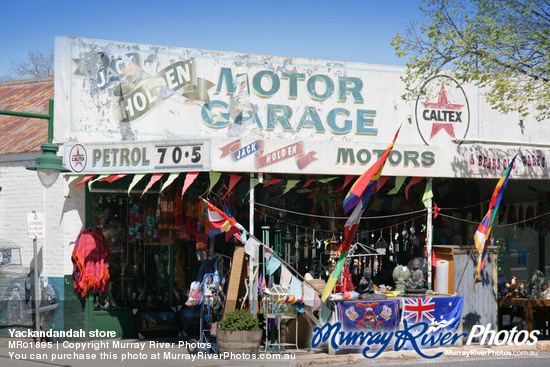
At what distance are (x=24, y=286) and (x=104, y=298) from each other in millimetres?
1774

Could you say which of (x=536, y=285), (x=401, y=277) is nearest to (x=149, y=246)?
(x=401, y=277)

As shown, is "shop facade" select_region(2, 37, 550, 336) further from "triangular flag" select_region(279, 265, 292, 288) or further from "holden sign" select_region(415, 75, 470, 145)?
"triangular flag" select_region(279, 265, 292, 288)

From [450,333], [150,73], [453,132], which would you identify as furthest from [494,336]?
[150,73]

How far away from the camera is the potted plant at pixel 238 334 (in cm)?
1392

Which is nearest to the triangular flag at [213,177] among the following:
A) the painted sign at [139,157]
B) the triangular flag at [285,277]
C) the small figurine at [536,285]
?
the painted sign at [139,157]

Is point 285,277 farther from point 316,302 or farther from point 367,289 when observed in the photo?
point 367,289

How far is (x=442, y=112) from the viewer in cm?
1939

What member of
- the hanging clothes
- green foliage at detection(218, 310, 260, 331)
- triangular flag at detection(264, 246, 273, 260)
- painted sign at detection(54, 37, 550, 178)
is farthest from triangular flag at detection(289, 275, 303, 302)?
the hanging clothes

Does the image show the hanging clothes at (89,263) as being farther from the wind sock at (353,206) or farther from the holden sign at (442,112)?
the holden sign at (442,112)

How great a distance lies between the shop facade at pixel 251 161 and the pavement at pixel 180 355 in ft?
2.95

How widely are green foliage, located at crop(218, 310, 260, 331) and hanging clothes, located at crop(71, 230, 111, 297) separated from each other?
11.2 ft

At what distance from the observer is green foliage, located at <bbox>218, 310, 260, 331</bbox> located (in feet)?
45.8

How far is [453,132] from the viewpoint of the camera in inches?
766

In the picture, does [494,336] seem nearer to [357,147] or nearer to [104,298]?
[357,147]
